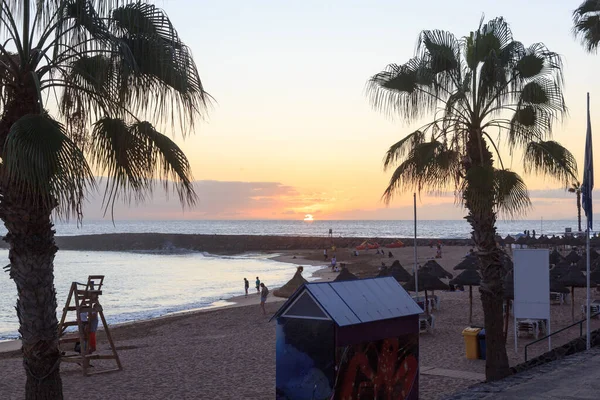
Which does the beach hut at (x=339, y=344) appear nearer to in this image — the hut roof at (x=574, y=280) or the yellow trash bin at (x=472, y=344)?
the yellow trash bin at (x=472, y=344)

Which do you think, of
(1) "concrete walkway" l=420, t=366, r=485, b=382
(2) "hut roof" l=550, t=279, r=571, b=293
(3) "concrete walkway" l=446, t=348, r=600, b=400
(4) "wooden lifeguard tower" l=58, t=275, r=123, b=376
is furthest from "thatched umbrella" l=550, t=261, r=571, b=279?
(4) "wooden lifeguard tower" l=58, t=275, r=123, b=376

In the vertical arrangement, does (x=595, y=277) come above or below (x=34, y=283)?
below

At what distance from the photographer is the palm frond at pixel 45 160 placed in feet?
18.8

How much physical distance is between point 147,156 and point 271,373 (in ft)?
30.7

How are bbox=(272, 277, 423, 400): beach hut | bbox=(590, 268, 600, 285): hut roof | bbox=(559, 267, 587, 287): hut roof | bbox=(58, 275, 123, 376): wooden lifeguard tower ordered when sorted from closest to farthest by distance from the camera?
bbox=(272, 277, 423, 400): beach hut, bbox=(58, 275, 123, 376): wooden lifeguard tower, bbox=(559, 267, 587, 287): hut roof, bbox=(590, 268, 600, 285): hut roof

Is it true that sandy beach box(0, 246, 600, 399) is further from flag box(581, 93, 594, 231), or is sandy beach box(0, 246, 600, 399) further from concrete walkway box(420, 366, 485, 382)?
flag box(581, 93, 594, 231)

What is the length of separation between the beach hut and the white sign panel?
551cm

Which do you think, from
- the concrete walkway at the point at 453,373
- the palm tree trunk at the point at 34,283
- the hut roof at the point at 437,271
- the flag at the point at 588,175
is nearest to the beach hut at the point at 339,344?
the palm tree trunk at the point at 34,283

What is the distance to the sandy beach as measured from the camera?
44.0 ft

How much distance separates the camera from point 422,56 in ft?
39.4

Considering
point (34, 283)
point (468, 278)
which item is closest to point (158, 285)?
point (468, 278)

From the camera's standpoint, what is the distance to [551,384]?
10258 mm

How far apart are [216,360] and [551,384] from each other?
931 centimetres

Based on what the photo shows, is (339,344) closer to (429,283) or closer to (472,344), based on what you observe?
(472,344)
